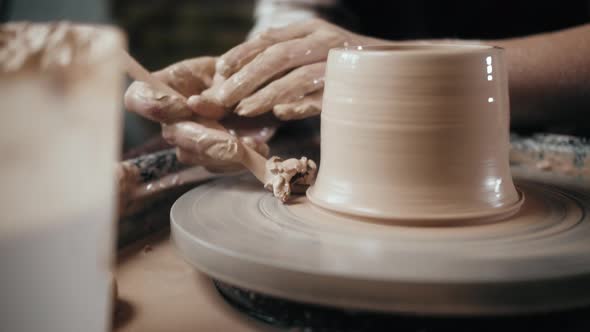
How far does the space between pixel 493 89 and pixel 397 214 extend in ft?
0.80

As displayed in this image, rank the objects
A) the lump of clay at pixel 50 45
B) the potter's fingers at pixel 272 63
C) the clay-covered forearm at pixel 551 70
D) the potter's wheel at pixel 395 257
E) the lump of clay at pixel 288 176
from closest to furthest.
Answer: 1. the lump of clay at pixel 50 45
2. the potter's wheel at pixel 395 257
3. the lump of clay at pixel 288 176
4. the potter's fingers at pixel 272 63
5. the clay-covered forearm at pixel 551 70

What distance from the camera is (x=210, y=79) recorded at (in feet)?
4.23

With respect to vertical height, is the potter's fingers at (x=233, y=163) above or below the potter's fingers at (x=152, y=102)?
below

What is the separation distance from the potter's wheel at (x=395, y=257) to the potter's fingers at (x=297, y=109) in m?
0.19

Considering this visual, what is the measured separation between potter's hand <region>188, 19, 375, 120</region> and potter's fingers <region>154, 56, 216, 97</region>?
2.6 inches

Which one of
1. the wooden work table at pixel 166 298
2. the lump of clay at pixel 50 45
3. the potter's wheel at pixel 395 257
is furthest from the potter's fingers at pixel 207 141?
the lump of clay at pixel 50 45

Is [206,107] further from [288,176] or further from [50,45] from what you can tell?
[50,45]

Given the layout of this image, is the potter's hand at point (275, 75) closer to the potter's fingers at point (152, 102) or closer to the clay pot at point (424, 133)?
the potter's fingers at point (152, 102)

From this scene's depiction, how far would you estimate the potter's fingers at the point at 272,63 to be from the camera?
3.73 feet

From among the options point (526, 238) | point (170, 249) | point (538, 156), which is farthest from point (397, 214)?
point (538, 156)

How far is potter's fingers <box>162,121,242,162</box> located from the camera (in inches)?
41.8

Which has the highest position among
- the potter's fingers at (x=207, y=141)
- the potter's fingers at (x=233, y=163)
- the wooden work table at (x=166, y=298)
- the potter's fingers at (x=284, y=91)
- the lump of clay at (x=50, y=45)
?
the lump of clay at (x=50, y=45)

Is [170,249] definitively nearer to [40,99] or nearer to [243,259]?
[243,259]

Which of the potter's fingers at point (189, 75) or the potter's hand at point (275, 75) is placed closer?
the potter's hand at point (275, 75)
